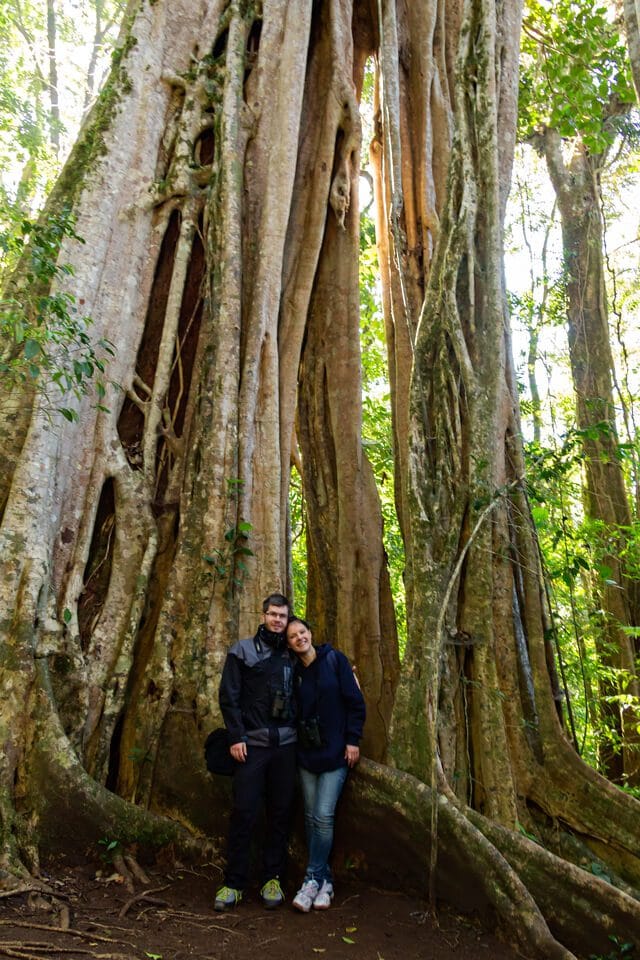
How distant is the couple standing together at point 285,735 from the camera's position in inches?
124

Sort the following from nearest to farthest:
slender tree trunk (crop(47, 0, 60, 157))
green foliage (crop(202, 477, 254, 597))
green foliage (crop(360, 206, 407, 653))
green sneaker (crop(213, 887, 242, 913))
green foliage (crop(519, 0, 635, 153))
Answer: green sneaker (crop(213, 887, 242, 913)), green foliage (crop(202, 477, 254, 597)), green foliage (crop(519, 0, 635, 153)), green foliage (crop(360, 206, 407, 653)), slender tree trunk (crop(47, 0, 60, 157))

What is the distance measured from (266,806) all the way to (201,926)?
60 centimetres

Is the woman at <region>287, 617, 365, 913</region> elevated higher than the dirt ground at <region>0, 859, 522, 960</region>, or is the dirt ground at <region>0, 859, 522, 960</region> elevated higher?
the woman at <region>287, 617, 365, 913</region>

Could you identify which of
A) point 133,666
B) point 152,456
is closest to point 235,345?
point 152,456

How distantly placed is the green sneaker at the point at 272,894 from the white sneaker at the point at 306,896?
0.21 feet

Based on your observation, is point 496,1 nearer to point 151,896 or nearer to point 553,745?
point 553,745

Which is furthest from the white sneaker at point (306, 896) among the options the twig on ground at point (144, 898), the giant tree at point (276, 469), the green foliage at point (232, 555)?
the green foliage at point (232, 555)

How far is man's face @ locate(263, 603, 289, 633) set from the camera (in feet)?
10.9

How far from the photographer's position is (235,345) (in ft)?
14.1

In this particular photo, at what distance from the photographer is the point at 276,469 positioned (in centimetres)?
428

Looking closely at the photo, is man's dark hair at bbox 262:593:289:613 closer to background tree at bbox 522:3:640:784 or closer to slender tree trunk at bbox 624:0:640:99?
background tree at bbox 522:3:640:784

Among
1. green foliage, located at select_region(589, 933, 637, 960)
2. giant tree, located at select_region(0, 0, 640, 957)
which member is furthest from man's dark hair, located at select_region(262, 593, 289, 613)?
green foliage, located at select_region(589, 933, 637, 960)

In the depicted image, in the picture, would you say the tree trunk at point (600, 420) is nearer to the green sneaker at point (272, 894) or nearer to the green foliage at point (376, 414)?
the green foliage at point (376, 414)

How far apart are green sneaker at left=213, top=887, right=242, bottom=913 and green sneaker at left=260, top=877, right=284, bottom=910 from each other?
Answer: 10 centimetres
